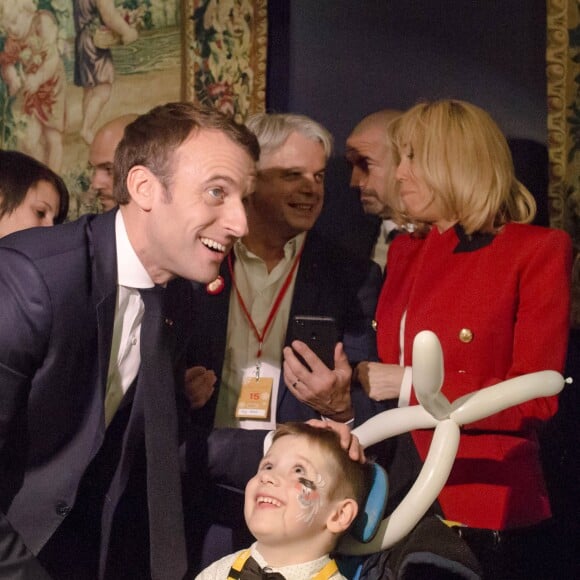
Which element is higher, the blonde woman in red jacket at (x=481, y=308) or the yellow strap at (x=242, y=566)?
the blonde woman in red jacket at (x=481, y=308)

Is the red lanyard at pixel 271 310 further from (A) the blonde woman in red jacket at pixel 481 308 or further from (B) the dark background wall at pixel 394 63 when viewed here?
(B) the dark background wall at pixel 394 63

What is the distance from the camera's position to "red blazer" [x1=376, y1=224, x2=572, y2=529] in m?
2.42

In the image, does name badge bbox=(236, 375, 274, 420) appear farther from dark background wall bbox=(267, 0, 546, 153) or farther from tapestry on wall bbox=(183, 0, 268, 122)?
tapestry on wall bbox=(183, 0, 268, 122)

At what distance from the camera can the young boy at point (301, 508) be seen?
2.14 m

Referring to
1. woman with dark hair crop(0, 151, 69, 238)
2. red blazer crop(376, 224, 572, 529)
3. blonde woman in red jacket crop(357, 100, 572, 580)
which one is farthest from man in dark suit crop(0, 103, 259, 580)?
woman with dark hair crop(0, 151, 69, 238)

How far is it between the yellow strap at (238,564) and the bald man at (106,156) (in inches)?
75.9

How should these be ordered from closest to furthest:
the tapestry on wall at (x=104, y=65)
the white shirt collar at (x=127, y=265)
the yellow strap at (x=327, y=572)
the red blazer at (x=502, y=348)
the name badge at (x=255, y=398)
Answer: the yellow strap at (x=327, y=572) → the white shirt collar at (x=127, y=265) → the red blazer at (x=502, y=348) → the name badge at (x=255, y=398) → the tapestry on wall at (x=104, y=65)

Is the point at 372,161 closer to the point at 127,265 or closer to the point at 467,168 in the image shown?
the point at 467,168

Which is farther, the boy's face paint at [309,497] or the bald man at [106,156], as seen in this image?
the bald man at [106,156]

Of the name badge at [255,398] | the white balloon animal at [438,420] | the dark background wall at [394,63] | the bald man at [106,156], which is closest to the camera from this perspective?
the white balloon animal at [438,420]

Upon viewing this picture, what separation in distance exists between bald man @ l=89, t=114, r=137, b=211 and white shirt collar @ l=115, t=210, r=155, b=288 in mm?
1564

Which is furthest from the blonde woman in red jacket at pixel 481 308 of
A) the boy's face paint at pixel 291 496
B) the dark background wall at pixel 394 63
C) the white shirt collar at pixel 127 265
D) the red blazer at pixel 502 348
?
the dark background wall at pixel 394 63

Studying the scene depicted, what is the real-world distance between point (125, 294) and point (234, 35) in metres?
1.95

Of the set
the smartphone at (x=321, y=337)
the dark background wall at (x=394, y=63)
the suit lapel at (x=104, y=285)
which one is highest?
the dark background wall at (x=394, y=63)
